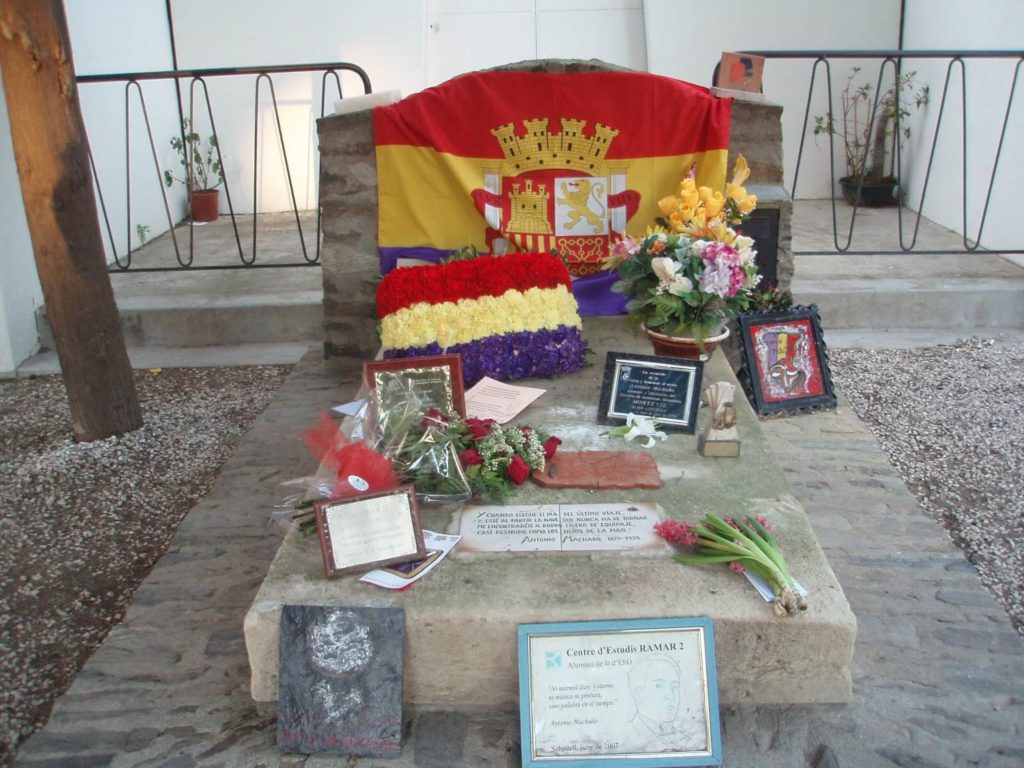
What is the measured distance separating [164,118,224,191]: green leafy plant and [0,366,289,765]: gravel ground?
2.94m

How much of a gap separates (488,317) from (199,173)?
4.67m

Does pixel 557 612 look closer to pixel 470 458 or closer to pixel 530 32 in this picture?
pixel 470 458

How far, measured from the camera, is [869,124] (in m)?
6.86

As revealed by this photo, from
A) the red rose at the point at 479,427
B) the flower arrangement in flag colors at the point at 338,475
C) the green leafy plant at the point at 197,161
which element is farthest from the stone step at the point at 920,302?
the green leafy plant at the point at 197,161

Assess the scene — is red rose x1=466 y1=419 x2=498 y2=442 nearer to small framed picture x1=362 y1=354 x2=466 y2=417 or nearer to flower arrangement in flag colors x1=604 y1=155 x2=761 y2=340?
small framed picture x1=362 y1=354 x2=466 y2=417

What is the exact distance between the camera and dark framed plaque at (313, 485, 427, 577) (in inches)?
82.5

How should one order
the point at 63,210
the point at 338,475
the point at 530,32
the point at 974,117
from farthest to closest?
the point at 530,32
the point at 974,117
the point at 63,210
the point at 338,475

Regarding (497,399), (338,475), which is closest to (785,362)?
(497,399)

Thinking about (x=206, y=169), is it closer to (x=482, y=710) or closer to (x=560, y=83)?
(x=560, y=83)

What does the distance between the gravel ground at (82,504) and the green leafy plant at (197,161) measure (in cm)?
294

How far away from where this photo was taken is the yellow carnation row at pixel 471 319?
3.31 meters

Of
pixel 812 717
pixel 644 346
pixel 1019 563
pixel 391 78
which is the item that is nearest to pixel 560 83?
pixel 644 346

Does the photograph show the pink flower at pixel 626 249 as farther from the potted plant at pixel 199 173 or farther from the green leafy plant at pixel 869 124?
the potted plant at pixel 199 173

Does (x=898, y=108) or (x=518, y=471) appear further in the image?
(x=898, y=108)
